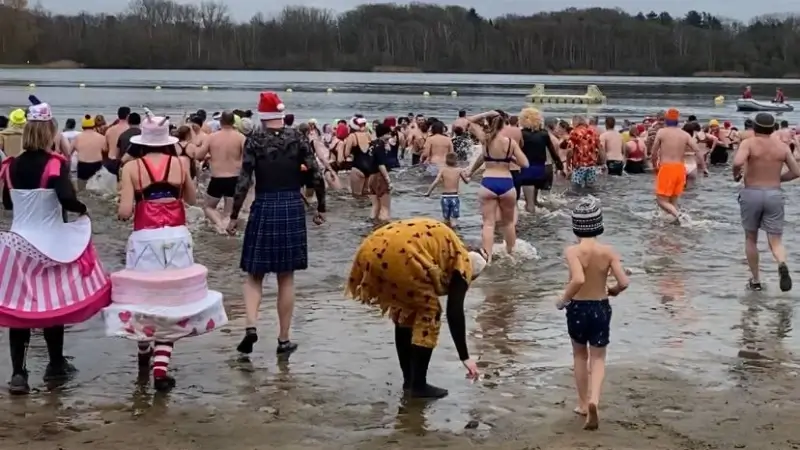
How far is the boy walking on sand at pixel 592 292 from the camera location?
5.84 m

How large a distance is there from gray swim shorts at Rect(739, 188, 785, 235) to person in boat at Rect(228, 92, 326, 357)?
4484mm

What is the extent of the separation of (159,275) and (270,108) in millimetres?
1506

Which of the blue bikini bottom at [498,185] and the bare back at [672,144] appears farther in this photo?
the bare back at [672,144]

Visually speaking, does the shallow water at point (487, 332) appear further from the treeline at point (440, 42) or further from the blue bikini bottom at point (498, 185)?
the treeline at point (440, 42)

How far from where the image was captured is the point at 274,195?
23.6 ft

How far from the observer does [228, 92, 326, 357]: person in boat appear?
7.20 m

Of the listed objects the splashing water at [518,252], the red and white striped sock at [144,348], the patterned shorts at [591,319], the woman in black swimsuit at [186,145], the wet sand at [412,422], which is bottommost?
the wet sand at [412,422]

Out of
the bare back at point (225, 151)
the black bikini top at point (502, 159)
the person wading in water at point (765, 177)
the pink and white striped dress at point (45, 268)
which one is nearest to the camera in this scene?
the pink and white striped dress at point (45, 268)

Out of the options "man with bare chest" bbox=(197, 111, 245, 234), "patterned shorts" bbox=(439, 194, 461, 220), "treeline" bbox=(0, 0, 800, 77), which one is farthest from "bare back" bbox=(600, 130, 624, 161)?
"treeline" bbox=(0, 0, 800, 77)

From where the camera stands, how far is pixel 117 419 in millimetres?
6117

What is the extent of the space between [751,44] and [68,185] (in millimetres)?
157397

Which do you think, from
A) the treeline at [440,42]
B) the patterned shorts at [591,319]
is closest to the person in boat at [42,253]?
the patterned shorts at [591,319]

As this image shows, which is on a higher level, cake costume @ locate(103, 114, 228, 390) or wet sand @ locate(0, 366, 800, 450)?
cake costume @ locate(103, 114, 228, 390)

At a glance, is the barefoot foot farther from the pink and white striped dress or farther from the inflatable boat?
the inflatable boat
